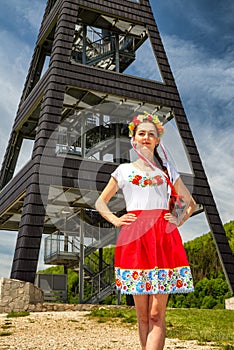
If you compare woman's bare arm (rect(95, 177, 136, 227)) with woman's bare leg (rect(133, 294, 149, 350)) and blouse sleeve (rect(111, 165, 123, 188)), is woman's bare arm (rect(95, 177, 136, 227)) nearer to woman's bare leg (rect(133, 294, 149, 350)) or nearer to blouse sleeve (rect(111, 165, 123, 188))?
blouse sleeve (rect(111, 165, 123, 188))

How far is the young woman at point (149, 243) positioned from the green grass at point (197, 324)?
3.21 meters

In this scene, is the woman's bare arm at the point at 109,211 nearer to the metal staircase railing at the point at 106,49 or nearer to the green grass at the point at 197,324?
the green grass at the point at 197,324

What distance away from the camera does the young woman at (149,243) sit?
4020 mm

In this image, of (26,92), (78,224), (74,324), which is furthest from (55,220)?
(74,324)

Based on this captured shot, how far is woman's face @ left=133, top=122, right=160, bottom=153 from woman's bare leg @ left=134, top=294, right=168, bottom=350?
150 cm

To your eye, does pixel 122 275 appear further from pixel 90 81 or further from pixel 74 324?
pixel 90 81

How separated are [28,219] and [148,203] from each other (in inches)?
429

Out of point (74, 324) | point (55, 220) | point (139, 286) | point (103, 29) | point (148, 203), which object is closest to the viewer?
point (139, 286)

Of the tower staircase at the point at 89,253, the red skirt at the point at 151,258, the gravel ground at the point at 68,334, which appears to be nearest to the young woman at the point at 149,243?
the red skirt at the point at 151,258

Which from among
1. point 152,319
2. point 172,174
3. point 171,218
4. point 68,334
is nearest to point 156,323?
point 152,319

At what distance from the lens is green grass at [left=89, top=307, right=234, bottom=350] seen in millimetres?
8289

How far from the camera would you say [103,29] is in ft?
69.9

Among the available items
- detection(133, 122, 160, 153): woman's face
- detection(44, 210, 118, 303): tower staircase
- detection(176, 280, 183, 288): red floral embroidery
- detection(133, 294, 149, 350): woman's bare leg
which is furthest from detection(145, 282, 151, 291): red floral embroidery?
detection(44, 210, 118, 303): tower staircase

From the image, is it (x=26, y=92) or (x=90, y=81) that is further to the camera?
(x=26, y=92)
